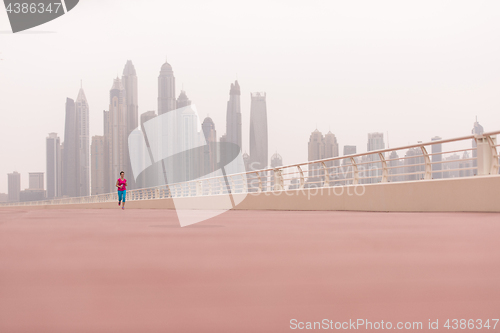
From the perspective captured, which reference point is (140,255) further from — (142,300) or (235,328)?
(235,328)

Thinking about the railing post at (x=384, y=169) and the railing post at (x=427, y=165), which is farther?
the railing post at (x=384, y=169)

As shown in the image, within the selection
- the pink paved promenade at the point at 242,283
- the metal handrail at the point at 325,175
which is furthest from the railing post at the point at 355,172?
the pink paved promenade at the point at 242,283

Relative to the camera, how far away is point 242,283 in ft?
10.9

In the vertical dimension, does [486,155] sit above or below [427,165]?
above

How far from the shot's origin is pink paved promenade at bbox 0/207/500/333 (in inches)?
94.0

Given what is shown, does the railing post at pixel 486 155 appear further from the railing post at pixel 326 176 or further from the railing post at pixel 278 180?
the railing post at pixel 278 180

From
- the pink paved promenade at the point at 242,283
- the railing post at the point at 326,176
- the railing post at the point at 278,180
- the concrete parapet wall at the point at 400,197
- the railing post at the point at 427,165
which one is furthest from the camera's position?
the railing post at the point at 278,180

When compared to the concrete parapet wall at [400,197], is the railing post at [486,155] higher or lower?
higher

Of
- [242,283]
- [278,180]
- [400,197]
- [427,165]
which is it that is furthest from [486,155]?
[242,283]

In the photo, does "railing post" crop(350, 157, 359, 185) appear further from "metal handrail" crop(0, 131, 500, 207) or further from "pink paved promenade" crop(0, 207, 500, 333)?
"pink paved promenade" crop(0, 207, 500, 333)

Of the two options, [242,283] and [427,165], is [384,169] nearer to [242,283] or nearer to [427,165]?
[427,165]

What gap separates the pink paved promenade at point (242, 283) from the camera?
2387 millimetres

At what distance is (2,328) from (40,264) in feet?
7.21

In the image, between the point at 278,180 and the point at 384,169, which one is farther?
the point at 278,180
